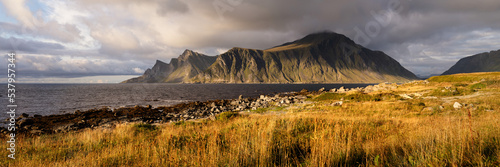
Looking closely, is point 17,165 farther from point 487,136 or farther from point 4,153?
point 487,136

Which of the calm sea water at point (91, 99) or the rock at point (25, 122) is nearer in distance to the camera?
the rock at point (25, 122)

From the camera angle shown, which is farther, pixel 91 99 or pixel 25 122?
pixel 91 99

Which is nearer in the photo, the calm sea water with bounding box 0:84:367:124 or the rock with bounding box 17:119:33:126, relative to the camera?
the rock with bounding box 17:119:33:126

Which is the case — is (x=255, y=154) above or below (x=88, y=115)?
above

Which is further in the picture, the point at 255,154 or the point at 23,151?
the point at 23,151

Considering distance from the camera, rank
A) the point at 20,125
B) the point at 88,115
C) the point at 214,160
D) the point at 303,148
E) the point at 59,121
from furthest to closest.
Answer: the point at 88,115 < the point at 59,121 < the point at 20,125 < the point at 303,148 < the point at 214,160

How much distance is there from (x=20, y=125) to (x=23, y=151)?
23.8 meters

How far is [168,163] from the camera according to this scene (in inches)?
221

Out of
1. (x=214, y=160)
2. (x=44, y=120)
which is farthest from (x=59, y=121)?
(x=214, y=160)

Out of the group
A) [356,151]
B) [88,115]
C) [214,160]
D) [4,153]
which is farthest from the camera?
[88,115]

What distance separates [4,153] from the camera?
840 cm

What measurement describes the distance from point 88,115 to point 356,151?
38.8 metres

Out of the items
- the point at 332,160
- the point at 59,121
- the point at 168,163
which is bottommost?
the point at 59,121

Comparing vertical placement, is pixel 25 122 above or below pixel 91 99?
below
